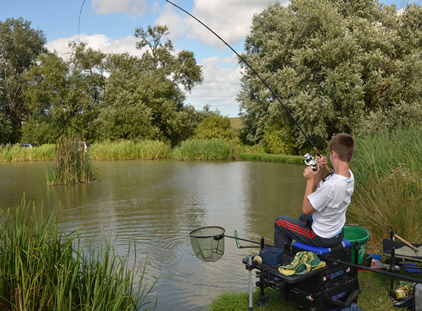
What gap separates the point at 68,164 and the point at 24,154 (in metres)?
16.0

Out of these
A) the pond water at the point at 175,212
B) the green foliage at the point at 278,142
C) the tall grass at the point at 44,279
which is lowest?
the pond water at the point at 175,212

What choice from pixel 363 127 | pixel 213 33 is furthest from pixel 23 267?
pixel 363 127

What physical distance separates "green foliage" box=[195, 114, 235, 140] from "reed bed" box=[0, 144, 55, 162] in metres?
12.1

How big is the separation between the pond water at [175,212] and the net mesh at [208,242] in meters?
0.67

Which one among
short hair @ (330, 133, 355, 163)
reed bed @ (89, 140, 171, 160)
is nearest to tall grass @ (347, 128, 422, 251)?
short hair @ (330, 133, 355, 163)

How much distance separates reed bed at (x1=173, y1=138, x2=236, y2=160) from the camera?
27.3 meters

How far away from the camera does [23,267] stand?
3.09m

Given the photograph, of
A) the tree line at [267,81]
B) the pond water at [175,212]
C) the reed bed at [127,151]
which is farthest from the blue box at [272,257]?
the reed bed at [127,151]

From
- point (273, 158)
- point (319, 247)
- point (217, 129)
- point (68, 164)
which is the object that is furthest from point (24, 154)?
point (319, 247)

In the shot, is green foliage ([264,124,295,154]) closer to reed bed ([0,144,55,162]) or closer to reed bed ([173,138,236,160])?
reed bed ([173,138,236,160])

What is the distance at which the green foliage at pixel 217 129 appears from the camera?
32438 mm

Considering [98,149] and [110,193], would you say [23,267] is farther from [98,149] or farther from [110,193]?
[98,149]

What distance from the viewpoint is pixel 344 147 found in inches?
135

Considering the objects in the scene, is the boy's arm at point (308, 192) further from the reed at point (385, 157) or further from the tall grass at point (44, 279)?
the reed at point (385, 157)
